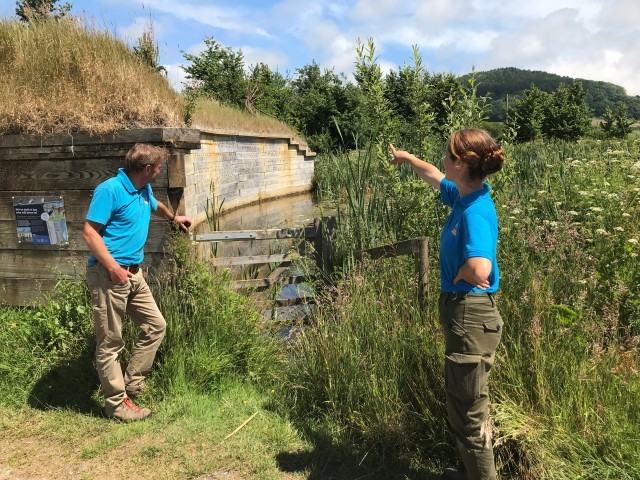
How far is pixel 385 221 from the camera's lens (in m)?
5.00

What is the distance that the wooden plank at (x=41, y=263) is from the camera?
486cm

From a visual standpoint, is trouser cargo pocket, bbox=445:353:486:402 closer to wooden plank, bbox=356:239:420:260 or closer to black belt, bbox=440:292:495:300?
black belt, bbox=440:292:495:300

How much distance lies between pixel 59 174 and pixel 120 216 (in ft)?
5.82

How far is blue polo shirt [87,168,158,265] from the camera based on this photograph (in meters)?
3.40

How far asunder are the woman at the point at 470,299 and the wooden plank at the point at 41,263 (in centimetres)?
384

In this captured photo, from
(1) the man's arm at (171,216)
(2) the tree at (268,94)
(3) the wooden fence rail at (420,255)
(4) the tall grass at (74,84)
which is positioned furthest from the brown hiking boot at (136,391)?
(2) the tree at (268,94)

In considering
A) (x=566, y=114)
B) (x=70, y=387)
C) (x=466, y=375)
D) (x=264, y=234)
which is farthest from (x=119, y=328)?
(x=566, y=114)

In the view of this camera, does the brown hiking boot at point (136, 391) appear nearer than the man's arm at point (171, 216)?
Yes

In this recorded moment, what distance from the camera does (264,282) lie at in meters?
5.02

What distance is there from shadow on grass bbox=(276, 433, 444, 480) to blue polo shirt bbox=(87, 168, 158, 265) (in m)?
1.86

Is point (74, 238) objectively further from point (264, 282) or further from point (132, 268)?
point (264, 282)

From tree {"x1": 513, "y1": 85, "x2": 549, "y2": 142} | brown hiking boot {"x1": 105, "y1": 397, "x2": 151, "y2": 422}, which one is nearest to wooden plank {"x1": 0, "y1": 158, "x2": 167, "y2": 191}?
brown hiking boot {"x1": 105, "y1": 397, "x2": 151, "y2": 422}

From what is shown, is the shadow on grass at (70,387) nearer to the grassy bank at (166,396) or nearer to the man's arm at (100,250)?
the grassy bank at (166,396)

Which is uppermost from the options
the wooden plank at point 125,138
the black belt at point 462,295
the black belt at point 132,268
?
the wooden plank at point 125,138
